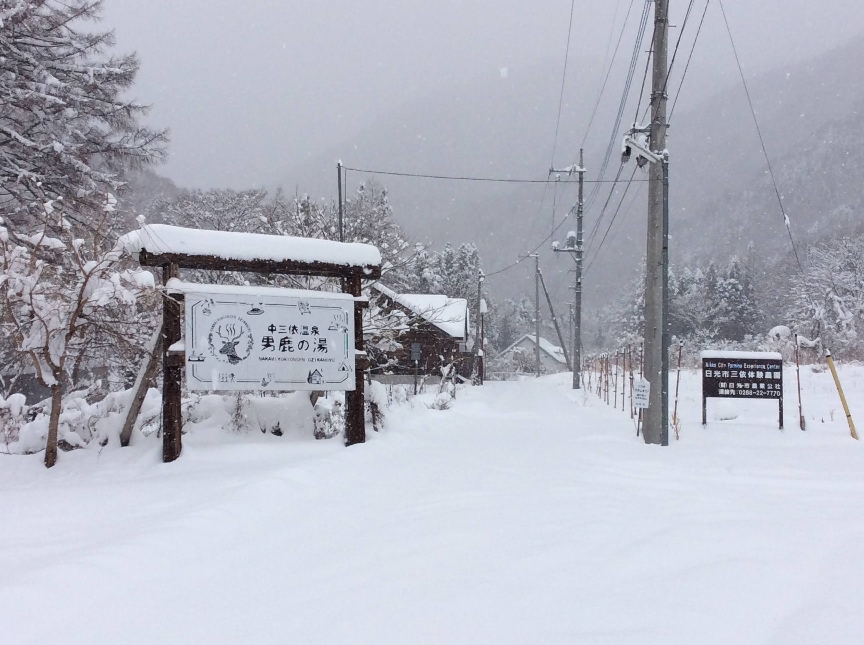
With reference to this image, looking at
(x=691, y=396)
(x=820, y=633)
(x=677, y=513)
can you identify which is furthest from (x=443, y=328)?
(x=820, y=633)

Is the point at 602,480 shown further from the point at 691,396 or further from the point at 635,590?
the point at 691,396

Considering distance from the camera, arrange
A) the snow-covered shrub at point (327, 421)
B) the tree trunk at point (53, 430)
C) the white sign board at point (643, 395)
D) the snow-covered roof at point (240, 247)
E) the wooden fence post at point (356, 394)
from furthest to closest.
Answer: the white sign board at point (643, 395)
the snow-covered shrub at point (327, 421)
the wooden fence post at point (356, 394)
the snow-covered roof at point (240, 247)
the tree trunk at point (53, 430)

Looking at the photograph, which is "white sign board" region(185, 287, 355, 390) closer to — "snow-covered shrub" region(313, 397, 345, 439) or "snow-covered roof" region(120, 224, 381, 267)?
"snow-covered roof" region(120, 224, 381, 267)

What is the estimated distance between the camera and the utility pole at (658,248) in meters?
8.92

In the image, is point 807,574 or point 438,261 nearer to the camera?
point 807,574

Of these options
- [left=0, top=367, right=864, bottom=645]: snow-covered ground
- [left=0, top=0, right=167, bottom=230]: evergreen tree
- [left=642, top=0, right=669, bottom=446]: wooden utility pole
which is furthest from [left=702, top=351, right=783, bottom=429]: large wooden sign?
[left=0, top=0, right=167, bottom=230]: evergreen tree

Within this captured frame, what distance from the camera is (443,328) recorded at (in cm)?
3247

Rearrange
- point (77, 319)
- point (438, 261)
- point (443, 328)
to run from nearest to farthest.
A: 1. point (77, 319)
2. point (443, 328)
3. point (438, 261)

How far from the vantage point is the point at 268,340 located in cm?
722

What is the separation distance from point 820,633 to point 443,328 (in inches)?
1178

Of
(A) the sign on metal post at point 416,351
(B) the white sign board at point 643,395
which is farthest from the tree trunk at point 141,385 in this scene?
(A) the sign on metal post at point 416,351

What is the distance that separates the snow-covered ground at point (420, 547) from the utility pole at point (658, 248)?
1.49 metres

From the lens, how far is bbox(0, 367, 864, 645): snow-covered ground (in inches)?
110

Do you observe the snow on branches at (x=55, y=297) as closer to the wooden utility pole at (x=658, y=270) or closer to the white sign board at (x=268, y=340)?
the white sign board at (x=268, y=340)
